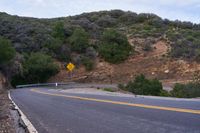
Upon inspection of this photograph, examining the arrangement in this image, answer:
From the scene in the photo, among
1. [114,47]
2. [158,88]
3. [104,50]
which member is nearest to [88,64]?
[104,50]

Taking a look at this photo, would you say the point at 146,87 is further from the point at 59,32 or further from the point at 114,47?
the point at 59,32

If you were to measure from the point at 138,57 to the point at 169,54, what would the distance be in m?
5.55

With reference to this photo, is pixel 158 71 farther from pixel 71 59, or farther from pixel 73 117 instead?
pixel 73 117

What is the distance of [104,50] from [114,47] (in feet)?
6.35

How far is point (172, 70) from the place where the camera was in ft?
200

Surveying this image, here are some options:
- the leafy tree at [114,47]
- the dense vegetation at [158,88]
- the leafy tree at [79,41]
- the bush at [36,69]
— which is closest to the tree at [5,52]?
the bush at [36,69]

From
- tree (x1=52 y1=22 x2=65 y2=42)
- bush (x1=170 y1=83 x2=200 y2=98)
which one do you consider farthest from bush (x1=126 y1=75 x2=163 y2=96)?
tree (x1=52 y1=22 x2=65 y2=42)

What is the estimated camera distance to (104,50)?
70.1m

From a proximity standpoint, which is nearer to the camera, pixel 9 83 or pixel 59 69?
pixel 9 83

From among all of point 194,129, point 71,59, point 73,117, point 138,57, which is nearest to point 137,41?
point 138,57

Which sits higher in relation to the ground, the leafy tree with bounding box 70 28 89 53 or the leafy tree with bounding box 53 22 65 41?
the leafy tree with bounding box 53 22 65 41

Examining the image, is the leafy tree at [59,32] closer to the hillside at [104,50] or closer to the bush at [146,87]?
the hillside at [104,50]

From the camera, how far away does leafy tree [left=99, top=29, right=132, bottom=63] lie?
6900 centimetres

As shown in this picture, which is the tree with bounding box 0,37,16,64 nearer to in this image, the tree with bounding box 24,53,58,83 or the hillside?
the hillside
